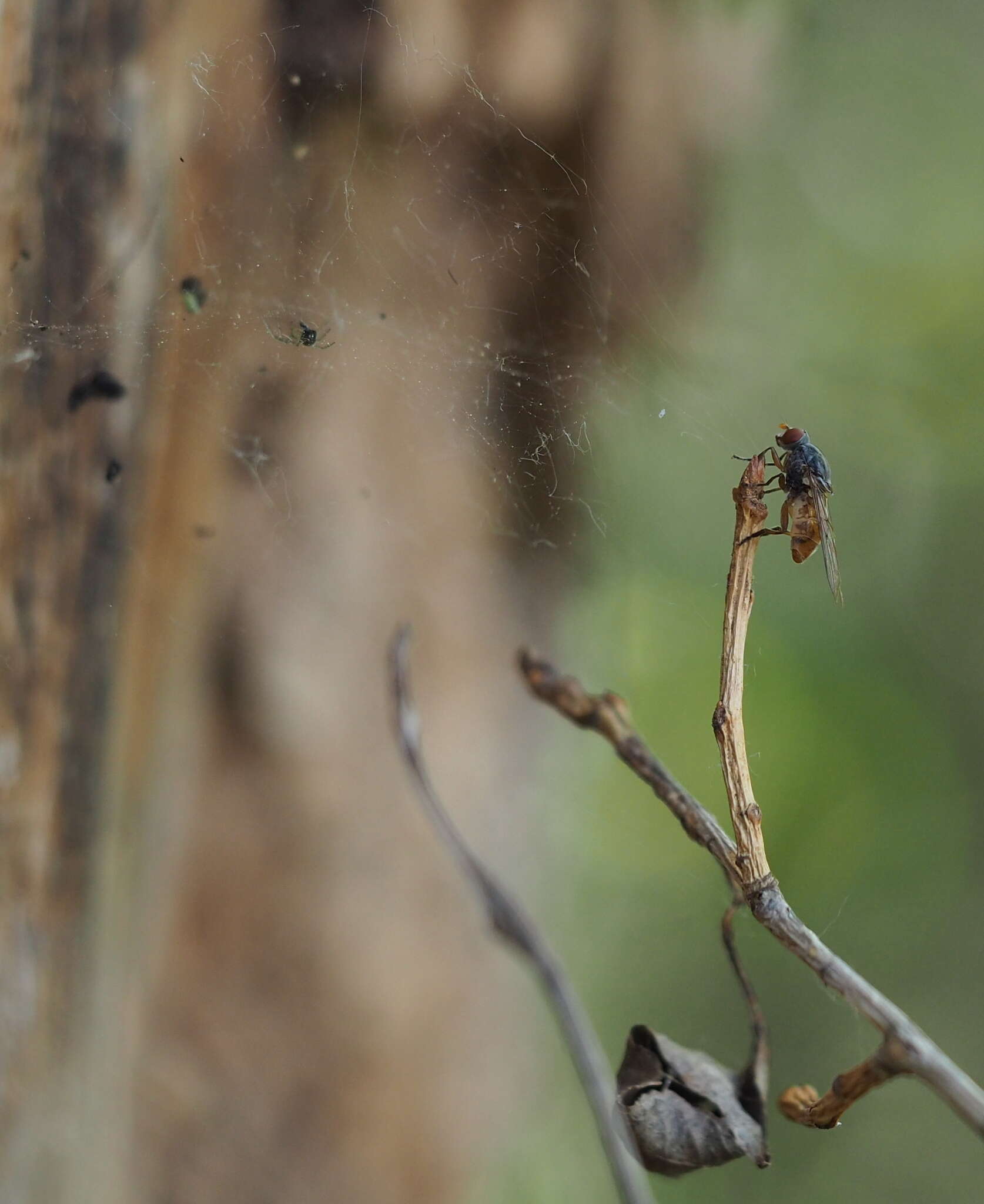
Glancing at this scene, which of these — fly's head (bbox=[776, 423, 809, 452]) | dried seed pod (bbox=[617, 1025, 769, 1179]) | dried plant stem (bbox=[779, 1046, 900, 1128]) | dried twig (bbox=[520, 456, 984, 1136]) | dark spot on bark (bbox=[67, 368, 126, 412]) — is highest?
dark spot on bark (bbox=[67, 368, 126, 412])

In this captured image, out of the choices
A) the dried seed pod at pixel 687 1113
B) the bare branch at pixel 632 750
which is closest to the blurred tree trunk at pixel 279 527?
the bare branch at pixel 632 750

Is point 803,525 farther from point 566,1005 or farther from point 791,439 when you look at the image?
point 566,1005

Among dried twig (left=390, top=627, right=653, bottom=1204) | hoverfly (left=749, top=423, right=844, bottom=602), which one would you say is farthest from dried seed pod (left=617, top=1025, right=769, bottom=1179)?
hoverfly (left=749, top=423, right=844, bottom=602)

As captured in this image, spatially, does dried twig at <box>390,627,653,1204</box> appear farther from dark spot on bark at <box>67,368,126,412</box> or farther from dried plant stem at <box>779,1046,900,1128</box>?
dark spot on bark at <box>67,368,126,412</box>

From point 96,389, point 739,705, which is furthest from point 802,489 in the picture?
point 96,389

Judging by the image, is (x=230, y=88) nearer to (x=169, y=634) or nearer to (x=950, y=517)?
(x=169, y=634)

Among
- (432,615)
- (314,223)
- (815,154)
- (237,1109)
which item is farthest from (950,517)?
Result: (237,1109)
